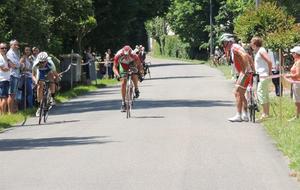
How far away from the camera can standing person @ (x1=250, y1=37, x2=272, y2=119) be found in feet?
62.5

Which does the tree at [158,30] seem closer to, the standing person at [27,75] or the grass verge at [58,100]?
the grass verge at [58,100]

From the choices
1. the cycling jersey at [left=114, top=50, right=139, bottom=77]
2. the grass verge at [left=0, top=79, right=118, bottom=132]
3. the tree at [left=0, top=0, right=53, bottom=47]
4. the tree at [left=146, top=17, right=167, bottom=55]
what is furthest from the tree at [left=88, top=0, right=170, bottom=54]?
the tree at [left=146, top=17, right=167, bottom=55]

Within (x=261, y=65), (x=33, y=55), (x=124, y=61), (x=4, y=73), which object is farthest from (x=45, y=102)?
(x=261, y=65)

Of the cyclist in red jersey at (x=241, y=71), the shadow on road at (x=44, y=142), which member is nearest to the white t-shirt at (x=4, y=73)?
the shadow on road at (x=44, y=142)

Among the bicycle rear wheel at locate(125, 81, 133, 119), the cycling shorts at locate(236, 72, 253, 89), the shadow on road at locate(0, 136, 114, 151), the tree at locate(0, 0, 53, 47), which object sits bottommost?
the shadow on road at locate(0, 136, 114, 151)

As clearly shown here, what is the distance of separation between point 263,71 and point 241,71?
30.4 inches

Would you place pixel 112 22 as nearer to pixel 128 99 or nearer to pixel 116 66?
pixel 116 66

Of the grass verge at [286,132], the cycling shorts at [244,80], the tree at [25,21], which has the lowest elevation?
the grass verge at [286,132]

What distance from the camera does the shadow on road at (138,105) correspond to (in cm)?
2362

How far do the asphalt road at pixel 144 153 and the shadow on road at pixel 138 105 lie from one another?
1513mm

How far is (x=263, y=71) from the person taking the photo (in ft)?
63.4

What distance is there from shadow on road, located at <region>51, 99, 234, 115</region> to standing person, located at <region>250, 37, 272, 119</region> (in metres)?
4.14

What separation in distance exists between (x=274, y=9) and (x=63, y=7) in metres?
9.13

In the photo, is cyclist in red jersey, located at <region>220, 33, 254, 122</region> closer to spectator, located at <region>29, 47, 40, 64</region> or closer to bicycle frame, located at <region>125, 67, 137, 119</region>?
bicycle frame, located at <region>125, 67, 137, 119</region>
